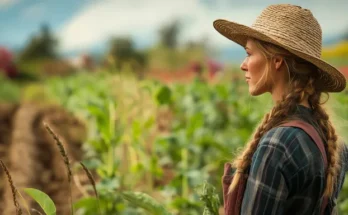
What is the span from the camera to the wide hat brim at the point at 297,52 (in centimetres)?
140

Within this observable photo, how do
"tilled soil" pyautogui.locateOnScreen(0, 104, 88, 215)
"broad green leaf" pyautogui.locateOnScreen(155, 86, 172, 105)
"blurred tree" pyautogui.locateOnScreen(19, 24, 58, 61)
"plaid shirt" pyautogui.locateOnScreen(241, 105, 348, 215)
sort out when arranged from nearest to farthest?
1. "plaid shirt" pyautogui.locateOnScreen(241, 105, 348, 215)
2. "broad green leaf" pyautogui.locateOnScreen(155, 86, 172, 105)
3. "tilled soil" pyautogui.locateOnScreen(0, 104, 88, 215)
4. "blurred tree" pyautogui.locateOnScreen(19, 24, 58, 61)

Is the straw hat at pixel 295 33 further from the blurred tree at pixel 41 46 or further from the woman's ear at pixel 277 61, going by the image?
the blurred tree at pixel 41 46

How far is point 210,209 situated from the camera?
1.57 m

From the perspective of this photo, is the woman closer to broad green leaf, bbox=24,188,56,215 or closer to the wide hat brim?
the wide hat brim

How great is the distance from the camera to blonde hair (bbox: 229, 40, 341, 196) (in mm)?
→ 1392

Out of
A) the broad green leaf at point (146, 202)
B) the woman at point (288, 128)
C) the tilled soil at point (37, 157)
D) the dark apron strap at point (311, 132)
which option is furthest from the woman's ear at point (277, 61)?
the tilled soil at point (37, 157)

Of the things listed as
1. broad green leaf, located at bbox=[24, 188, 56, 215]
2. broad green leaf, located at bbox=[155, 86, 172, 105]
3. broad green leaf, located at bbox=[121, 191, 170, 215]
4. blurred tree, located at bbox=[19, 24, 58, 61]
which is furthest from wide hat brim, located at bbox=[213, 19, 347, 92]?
blurred tree, located at bbox=[19, 24, 58, 61]

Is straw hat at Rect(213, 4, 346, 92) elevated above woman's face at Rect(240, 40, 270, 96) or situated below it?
above

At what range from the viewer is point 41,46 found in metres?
23.0

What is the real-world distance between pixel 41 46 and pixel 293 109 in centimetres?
2242

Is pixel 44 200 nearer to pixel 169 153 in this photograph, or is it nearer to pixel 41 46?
pixel 169 153

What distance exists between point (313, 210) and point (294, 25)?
458 millimetres

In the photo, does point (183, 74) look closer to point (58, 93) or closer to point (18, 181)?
point (58, 93)

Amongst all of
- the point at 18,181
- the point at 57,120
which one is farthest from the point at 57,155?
the point at 57,120
